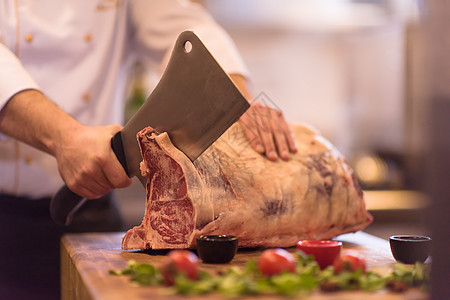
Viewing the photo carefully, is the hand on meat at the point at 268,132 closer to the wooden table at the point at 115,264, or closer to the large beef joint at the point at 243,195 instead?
the large beef joint at the point at 243,195

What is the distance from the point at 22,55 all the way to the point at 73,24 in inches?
7.4

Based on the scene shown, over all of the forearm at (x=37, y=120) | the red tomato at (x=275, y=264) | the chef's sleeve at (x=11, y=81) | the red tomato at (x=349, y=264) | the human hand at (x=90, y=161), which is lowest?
the red tomato at (x=349, y=264)

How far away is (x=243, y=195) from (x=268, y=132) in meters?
0.24

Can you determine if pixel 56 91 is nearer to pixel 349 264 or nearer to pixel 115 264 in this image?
pixel 115 264

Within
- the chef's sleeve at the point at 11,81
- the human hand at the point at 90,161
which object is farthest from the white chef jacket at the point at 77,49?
the human hand at the point at 90,161

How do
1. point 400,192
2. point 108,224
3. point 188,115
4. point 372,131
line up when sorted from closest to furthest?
point 188,115 < point 108,224 < point 400,192 < point 372,131

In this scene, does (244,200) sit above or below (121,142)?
below

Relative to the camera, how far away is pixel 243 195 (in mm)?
1509

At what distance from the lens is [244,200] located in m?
1.50

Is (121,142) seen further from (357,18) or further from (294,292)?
(357,18)

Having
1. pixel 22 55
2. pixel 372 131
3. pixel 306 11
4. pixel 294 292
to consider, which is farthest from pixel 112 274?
pixel 372 131

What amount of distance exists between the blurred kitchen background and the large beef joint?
2.33m

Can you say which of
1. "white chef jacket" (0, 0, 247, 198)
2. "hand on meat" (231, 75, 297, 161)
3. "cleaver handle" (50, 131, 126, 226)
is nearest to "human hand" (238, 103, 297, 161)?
"hand on meat" (231, 75, 297, 161)

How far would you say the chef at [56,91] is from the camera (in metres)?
1.62
